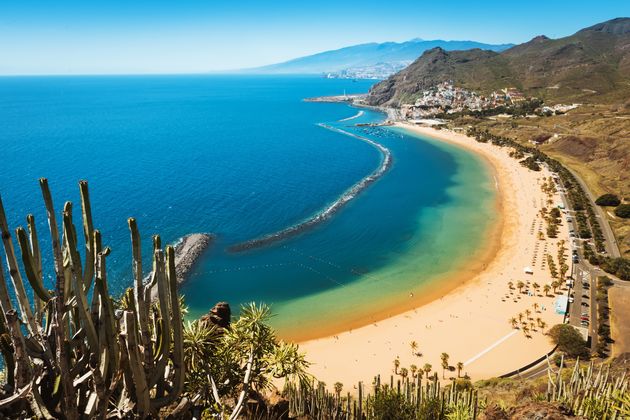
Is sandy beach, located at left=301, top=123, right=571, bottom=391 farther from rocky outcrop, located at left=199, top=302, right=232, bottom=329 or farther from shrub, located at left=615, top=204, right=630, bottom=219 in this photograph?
shrub, located at left=615, top=204, right=630, bottom=219

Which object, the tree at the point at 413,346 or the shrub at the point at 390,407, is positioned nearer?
the shrub at the point at 390,407

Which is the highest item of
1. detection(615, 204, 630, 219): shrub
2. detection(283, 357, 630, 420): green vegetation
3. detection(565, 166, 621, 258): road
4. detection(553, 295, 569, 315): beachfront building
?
detection(283, 357, 630, 420): green vegetation

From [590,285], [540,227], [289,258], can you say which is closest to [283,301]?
[289,258]

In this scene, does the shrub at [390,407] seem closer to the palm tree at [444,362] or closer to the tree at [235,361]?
the tree at [235,361]

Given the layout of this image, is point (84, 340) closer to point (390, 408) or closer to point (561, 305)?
point (390, 408)

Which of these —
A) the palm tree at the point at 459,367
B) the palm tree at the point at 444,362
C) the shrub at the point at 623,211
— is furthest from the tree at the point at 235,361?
the shrub at the point at 623,211

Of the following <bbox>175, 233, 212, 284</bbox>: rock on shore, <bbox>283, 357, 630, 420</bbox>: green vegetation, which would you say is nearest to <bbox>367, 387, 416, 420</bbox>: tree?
<bbox>283, 357, 630, 420</bbox>: green vegetation
